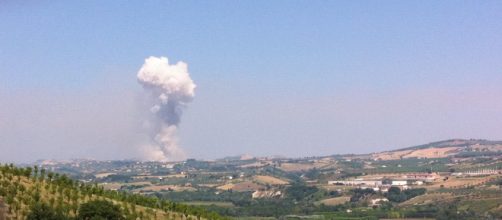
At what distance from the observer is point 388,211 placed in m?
173

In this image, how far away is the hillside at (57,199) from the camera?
124ft

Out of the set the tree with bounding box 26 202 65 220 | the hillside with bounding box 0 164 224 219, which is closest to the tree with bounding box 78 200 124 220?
the hillside with bounding box 0 164 224 219

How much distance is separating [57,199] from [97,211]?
4325 millimetres

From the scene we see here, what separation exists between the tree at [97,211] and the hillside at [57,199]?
13 cm

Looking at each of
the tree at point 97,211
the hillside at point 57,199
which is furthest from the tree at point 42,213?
the tree at point 97,211

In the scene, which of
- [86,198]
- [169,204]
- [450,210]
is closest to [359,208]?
[450,210]

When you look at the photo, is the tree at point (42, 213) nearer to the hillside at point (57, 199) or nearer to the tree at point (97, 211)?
the hillside at point (57, 199)

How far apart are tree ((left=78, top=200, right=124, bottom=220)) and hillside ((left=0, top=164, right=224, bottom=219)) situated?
0.13 metres

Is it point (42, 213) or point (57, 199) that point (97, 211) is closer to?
point (42, 213)

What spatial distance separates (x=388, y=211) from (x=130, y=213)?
451 feet

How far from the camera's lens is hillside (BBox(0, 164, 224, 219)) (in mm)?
37812

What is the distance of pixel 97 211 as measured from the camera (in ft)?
127

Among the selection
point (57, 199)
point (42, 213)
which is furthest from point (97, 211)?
point (57, 199)

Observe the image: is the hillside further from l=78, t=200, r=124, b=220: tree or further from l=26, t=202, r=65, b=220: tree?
l=78, t=200, r=124, b=220: tree
